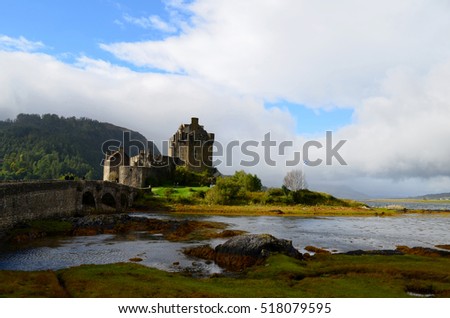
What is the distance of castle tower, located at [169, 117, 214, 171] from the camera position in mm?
122312

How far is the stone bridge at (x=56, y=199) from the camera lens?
3944 centimetres

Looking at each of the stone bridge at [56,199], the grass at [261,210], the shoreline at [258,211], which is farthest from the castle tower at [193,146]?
the shoreline at [258,211]

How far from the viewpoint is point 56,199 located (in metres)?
53.0

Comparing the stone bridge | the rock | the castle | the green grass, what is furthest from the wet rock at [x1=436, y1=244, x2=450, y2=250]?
the castle

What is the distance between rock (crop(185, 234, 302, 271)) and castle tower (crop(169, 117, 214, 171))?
301 feet

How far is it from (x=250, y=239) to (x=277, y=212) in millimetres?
49821

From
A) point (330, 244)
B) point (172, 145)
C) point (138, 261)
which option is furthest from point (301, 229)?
point (172, 145)

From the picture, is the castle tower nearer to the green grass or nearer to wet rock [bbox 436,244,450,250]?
the green grass

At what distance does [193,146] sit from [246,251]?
3779 inches

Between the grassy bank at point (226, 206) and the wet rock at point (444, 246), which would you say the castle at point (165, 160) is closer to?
the grassy bank at point (226, 206)

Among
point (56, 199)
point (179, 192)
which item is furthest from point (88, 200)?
point (179, 192)

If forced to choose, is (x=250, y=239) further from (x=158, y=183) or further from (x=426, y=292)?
(x=158, y=183)

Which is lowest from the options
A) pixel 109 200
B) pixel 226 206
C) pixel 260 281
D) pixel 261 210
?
pixel 260 281

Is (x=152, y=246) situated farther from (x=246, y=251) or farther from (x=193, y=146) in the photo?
(x=193, y=146)
